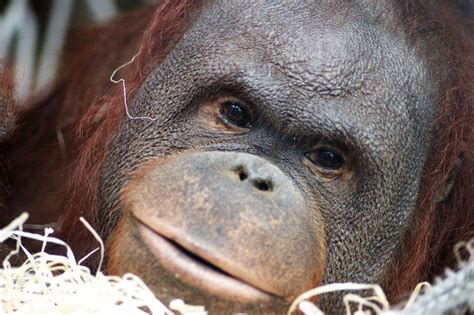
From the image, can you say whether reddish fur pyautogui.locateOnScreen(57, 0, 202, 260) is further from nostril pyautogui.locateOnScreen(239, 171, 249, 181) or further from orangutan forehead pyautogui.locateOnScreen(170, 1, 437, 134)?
nostril pyautogui.locateOnScreen(239, 171, 249, 181)

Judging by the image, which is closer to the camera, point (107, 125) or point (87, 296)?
point (87, 296)

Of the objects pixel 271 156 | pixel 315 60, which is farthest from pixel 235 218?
pixel 315 60

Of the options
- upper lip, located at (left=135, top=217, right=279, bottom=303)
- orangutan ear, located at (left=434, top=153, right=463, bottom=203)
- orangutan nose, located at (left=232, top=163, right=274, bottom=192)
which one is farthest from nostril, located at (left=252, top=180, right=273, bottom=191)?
orangutan ear, located at (left=434, top=153, right=463, bottom=203)

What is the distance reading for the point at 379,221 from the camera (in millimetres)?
2125

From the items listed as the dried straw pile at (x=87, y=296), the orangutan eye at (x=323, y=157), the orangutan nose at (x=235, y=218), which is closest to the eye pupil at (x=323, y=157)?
the orangutan eye at (x=323, y=157)

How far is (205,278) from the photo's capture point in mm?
1725

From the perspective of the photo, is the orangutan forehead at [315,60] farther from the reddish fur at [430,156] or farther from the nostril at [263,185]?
the nostril at [263,185]

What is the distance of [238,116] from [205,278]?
52cm

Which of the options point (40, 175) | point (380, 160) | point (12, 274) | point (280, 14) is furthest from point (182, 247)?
point (40, 175)

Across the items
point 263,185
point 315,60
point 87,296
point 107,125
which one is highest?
point 315,60

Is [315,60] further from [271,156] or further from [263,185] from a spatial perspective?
[263,185]

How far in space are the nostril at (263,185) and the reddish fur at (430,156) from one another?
55 cm

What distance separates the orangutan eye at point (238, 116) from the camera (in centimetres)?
209

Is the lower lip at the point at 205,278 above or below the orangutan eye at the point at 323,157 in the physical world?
below
